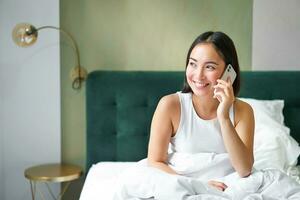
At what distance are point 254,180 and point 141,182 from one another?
18.3 inches

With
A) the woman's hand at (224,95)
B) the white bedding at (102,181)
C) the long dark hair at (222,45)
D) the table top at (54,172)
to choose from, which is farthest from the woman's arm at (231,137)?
the table top at (54,172)

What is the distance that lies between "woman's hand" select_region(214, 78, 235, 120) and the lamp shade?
4.60ft

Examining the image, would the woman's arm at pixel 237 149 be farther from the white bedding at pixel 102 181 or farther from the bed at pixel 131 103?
the bed at pixel 131 103

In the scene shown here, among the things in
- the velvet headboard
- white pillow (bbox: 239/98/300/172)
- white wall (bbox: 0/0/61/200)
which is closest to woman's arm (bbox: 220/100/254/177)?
white pillow (bbox: 239/98/300/172)

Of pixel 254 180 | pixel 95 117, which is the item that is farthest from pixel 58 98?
pixel 254 180

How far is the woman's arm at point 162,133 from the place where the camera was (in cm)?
189

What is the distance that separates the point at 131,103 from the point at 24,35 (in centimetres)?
81

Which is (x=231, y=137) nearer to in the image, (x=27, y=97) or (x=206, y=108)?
(x=206, y=108)

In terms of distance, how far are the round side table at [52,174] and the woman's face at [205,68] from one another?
1.18 m

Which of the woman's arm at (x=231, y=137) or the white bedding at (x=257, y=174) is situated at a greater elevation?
the woman's arm at (x=231, y=137)

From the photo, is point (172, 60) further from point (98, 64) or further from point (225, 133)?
point (225, 133)

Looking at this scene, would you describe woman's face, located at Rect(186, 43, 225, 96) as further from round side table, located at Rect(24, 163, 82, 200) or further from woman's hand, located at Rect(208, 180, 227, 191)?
round side table, located at Rect(24, 163, 82, 200)

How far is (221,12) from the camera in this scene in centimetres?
287

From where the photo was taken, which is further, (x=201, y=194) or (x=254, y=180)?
(x=254, y=180)
